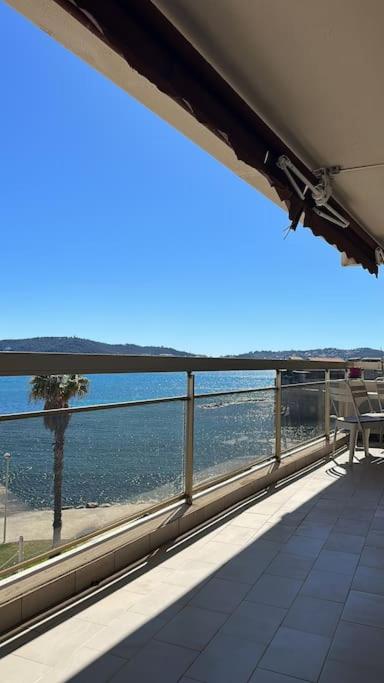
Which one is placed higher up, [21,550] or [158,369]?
[158,369]

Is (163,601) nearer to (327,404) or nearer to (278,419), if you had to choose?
(278,419)

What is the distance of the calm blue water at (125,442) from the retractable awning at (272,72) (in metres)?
1.34

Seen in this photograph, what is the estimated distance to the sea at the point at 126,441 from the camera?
2199 mm

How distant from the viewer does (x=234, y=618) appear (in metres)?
2.14

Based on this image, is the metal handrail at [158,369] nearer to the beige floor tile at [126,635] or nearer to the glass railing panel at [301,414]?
the glass railing panel at [301,414]

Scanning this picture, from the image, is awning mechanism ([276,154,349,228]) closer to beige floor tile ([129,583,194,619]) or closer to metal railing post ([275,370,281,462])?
metal railing post ([275,370,281,462])

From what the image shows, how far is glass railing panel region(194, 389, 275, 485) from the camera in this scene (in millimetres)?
3646

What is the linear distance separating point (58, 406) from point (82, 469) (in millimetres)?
353

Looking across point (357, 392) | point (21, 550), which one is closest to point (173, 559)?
point (21, 550)

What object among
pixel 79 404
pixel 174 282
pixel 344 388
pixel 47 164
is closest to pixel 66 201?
pixel 47 164

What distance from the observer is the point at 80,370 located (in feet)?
7.58

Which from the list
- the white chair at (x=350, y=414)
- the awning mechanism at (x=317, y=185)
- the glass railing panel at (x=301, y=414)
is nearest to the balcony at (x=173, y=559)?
the glass railing panel at (x=301, y=414)

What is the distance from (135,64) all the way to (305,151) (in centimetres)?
149

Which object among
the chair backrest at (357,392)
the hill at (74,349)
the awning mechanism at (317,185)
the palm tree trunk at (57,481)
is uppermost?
the awning mechanism at (317,185)
